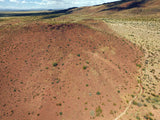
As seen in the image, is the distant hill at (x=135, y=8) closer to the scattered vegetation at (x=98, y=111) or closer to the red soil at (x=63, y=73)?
the red soil at (x=63, y=73)

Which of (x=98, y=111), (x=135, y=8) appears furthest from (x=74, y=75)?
(x=135, y=8)

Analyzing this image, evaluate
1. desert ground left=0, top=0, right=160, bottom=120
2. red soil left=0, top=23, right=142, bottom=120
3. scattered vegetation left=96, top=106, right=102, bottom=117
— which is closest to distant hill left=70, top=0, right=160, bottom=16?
desert ground left=0, top=0, right=160, bottom=120

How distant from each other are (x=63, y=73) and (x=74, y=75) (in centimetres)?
228

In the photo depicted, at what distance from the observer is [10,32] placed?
2811 cm

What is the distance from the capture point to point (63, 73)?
63.3ft

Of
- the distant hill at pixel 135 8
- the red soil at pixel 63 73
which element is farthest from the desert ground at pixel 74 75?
the distant hill at pixel 135 8

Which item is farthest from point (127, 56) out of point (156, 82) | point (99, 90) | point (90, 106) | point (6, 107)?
point (6, 107)

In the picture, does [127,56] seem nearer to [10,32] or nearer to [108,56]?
[108,56]

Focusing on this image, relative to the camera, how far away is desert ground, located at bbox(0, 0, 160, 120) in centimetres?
1460

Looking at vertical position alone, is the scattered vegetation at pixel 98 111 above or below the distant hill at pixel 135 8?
below

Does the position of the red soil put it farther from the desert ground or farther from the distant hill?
the distant hill

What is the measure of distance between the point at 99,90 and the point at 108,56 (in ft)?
33.5

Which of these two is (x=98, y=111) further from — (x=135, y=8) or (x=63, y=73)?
(x=135, y=8)

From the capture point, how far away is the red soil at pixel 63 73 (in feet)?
48.8
